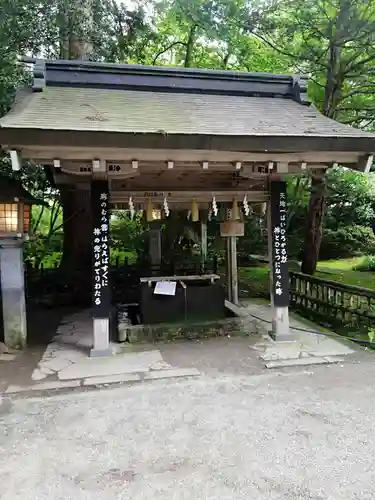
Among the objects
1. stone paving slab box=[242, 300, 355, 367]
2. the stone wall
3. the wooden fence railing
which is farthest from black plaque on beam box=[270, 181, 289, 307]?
the wooden fence railing

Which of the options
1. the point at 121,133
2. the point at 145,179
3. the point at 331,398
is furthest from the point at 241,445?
the point at 145,179

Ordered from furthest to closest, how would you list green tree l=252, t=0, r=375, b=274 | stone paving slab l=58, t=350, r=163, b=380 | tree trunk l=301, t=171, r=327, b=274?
tree trunk l=301, t=171, r=327, b=274, green tree l=252, t=0, r=375, b=274, stone paving slab l=58, t=350, r=163, b=380

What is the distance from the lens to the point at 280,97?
7.95 meters

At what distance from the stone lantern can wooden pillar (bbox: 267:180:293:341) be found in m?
4.43

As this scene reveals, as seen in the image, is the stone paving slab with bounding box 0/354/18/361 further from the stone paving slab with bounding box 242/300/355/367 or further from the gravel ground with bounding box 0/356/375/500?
the stone paving slab with bounding box 242/300/355/367

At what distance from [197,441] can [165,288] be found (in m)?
4.01

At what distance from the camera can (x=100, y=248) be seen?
21.0ft

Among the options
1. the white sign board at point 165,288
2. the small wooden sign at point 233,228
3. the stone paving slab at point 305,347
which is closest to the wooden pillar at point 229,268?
the small wooden sign at point 233,228

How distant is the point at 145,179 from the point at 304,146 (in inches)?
126

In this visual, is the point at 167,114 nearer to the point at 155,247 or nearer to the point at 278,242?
the point at 278,242

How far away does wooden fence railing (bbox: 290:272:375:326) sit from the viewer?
7.68 meters

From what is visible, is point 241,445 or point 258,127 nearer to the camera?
point 241,445

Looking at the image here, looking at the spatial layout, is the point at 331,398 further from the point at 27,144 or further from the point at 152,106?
the point at 152,106

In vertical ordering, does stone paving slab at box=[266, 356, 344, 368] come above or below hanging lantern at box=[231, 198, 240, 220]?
below
